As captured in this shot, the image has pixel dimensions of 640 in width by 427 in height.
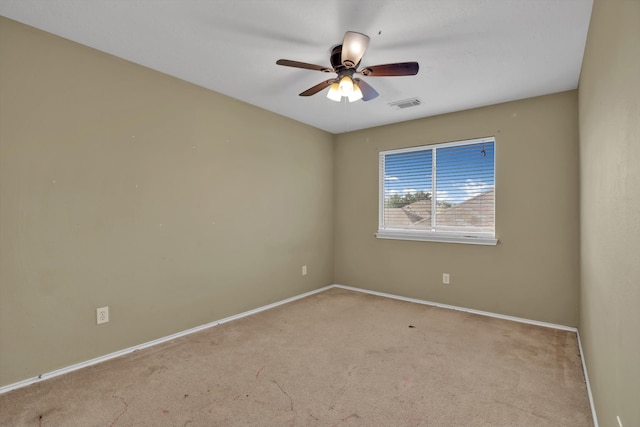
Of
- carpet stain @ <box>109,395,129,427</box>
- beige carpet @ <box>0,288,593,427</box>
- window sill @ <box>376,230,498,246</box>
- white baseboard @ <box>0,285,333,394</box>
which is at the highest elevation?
window sill @ <box>376,230,498,246</box>

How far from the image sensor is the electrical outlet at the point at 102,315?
249 centimetres

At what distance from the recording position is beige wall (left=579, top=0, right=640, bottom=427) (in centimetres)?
106

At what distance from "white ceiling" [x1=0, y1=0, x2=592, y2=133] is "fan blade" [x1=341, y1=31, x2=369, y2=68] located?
144 millimetres

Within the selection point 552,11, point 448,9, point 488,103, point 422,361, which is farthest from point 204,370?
point 488,103

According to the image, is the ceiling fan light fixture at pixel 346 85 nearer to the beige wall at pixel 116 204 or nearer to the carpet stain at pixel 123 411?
the beige wall at pixel 116 204

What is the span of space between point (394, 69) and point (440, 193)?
2.29 m

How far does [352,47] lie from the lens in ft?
6.75

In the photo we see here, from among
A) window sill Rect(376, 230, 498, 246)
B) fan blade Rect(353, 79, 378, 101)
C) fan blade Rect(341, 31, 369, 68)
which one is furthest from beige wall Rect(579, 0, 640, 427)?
window sill Rect(376, 230, 498, 246)

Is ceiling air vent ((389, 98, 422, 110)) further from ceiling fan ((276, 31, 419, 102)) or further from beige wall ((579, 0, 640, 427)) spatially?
beige wall ((579, 0, 640, 427))

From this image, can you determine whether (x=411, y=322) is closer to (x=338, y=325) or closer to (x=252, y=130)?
(x=338, y=325)

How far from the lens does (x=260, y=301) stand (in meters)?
3.82

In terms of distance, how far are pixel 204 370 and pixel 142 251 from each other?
115 cm

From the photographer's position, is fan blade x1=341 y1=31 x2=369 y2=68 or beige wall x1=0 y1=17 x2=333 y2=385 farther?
beige wall x1=0 y1=17 x2=333 y2=385

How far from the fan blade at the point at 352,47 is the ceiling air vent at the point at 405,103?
4.82ft
